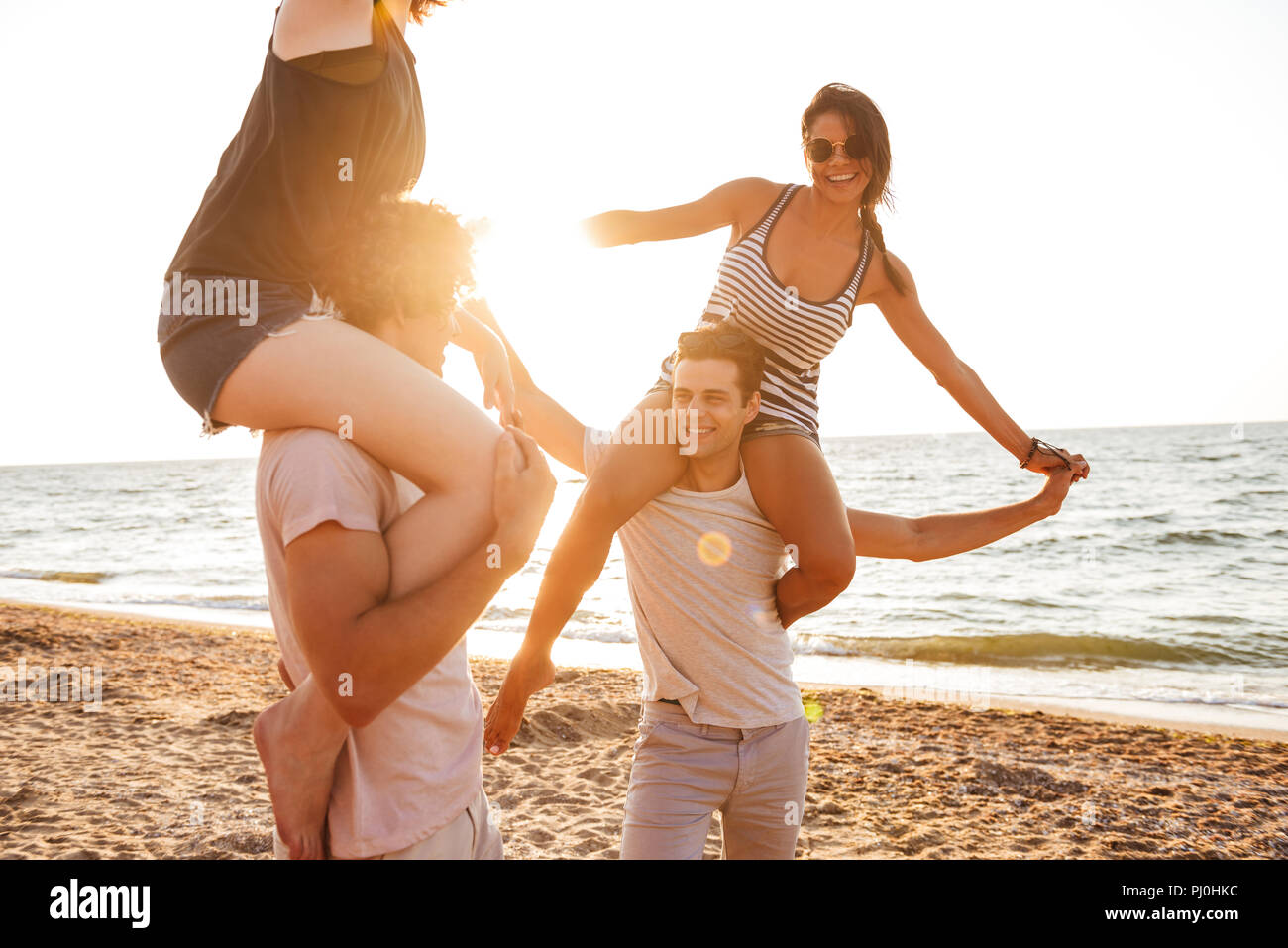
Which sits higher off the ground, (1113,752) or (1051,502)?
(1051,502)

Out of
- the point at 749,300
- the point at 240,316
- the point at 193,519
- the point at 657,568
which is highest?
the point at 749,300

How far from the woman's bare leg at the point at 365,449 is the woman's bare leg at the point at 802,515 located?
61.6 inches

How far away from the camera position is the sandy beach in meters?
4.95

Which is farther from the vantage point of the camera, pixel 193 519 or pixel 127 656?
pixel 193 519

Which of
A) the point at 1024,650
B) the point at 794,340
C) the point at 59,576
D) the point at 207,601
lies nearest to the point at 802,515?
the point at 794,340

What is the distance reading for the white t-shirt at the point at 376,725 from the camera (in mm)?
1497

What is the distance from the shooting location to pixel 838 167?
125 inches

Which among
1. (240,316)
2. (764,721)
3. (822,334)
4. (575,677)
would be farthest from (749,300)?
(575,677)

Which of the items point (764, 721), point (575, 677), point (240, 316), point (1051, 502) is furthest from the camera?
point (575, 677)

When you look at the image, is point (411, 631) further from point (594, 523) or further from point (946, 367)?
point (946, 367)

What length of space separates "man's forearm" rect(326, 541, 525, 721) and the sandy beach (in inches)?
146
